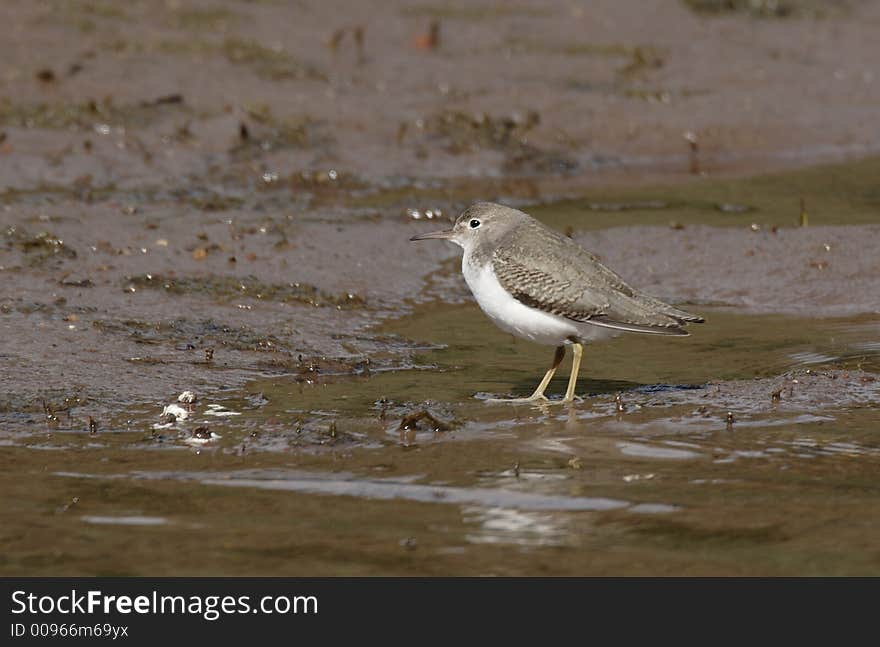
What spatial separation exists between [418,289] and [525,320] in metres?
3.23

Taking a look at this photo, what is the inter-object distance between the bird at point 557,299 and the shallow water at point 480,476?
1.44ft

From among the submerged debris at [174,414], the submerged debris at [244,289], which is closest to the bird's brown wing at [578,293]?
the submerged debris at [174,414]

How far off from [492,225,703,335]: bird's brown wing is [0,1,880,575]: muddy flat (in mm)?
497

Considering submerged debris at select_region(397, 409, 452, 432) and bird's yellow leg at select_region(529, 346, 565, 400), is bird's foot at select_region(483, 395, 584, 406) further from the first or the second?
submerged debris at select_region(397, 409, 452, 432)

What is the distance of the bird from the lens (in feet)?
30.5

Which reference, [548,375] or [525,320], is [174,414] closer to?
[525,320]

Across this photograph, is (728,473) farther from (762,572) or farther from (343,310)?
(343,310)

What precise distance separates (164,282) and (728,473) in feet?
18.1

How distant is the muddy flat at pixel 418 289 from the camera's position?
22.6 ft

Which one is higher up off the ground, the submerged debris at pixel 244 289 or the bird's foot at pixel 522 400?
the submerged debris at pixel 244 289

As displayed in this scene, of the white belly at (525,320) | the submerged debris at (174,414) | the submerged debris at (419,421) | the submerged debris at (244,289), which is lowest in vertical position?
the submerged debris at (174,414)

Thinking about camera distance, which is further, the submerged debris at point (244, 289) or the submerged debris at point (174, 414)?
the submerged debris at point (244, 289)

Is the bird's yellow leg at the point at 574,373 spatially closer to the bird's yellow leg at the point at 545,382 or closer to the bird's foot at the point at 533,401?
the bird's foot at the point at 533,401

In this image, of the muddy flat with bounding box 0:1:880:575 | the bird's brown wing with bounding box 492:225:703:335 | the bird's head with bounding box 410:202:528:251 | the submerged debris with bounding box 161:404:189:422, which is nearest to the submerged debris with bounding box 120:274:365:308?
the muddy flat with bounding box 0:1:880:575
